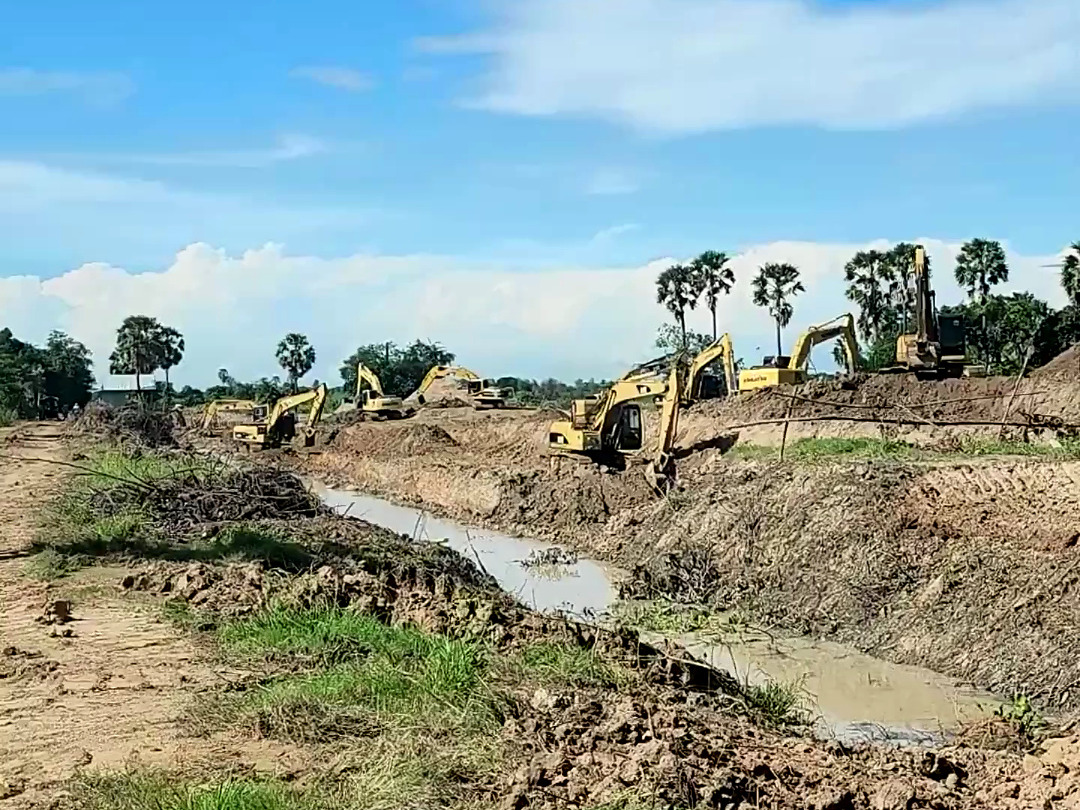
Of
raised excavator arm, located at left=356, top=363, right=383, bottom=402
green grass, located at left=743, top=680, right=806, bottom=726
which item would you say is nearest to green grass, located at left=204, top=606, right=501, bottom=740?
green grass, located at left=743, top=680, right=806, bottom=726

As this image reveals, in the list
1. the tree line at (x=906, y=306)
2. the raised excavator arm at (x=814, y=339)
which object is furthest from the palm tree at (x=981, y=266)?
the raised excavator arm at (x=814, y=339)

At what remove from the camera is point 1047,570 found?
1325 cm

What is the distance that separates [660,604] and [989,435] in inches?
384

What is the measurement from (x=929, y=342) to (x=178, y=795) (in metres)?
27.7

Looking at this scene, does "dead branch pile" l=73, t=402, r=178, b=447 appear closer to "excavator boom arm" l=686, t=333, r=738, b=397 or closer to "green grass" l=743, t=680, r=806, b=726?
"excavator boom arm" l=686, t=333, r=738, b=397

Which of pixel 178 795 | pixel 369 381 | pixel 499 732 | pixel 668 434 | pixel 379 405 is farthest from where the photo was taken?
pixel 369 381

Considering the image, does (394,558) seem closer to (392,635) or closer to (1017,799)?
(392,635)

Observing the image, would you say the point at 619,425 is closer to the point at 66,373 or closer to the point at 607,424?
the point at 607,424

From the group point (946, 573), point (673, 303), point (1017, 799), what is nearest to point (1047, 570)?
point (946, 573)

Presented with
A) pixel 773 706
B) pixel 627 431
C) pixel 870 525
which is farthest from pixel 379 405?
pixel 773 706

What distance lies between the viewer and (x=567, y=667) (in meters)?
8.86

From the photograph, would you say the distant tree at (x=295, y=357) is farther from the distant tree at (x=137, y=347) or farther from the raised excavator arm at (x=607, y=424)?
the raised excavator arm at (x=607, y=424)

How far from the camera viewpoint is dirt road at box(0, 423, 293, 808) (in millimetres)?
6785

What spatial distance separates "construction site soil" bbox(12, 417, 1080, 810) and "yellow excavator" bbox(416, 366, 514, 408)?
31512 millimetres
